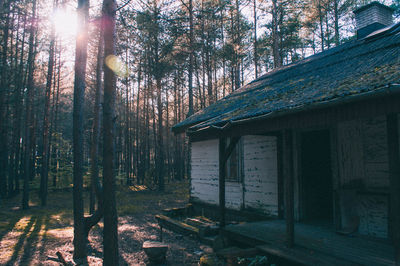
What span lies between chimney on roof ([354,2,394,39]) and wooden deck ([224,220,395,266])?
7052 millimetres

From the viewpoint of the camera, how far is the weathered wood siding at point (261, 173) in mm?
8148

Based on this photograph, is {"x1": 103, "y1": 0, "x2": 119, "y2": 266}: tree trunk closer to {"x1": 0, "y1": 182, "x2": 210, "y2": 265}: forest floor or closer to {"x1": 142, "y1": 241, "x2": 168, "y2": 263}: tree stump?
{"x1": 142, "y1": 241, "x2": 168, "y2": 263}: tree stump

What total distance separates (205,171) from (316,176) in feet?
14.5

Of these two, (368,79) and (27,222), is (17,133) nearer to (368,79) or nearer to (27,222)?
(27,222)

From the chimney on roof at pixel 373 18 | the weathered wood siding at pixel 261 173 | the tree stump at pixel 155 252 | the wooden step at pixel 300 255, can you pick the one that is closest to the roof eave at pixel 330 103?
the wooden step at pixel 300 255

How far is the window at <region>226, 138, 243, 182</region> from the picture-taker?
936 cm

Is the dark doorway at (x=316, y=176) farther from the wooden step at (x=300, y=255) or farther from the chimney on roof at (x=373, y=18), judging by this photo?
the chimney on roof at (x=373, y=18)

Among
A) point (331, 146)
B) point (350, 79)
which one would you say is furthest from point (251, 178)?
point (350, 79)

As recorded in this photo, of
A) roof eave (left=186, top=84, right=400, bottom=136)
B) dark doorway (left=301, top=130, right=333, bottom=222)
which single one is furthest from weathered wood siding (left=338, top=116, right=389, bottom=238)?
roof eave (left=186, top=84, right=400, bottom=136)

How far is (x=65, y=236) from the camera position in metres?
9.27

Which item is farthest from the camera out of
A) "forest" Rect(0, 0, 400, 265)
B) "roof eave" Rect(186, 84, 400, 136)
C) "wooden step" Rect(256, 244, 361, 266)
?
"forest" Rect(0, 0, 400, 265)

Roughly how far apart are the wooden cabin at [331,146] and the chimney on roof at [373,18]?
0.11ft

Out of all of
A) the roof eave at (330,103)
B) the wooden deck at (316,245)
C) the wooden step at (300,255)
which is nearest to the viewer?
the roof eave at (330,103)

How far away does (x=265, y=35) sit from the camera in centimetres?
2325
